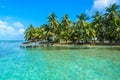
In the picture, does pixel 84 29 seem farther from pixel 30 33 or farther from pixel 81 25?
pixel 30 33

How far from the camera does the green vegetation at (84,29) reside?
5328 centimetres

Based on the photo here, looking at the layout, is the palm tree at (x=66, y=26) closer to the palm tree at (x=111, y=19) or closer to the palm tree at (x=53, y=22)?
the palm tree at (x=53, y=22)

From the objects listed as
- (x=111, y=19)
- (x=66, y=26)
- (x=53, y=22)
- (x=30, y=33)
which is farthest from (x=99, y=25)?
(x=30, y=33)

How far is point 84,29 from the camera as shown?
5688cm

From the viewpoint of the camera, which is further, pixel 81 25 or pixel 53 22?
pixel 53 22

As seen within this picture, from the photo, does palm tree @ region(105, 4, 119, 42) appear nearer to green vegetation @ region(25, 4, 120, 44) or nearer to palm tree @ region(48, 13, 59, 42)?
green vegetation @ region(25, 4, 120, 44)

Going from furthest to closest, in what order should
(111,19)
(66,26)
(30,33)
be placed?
(30,33)
(66,26)
(111,19)

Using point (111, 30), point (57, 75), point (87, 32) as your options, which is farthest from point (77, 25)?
point (57, 75)

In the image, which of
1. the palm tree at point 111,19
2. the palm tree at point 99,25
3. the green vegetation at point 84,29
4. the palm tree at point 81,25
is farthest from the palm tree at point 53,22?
the palm tree at point 111,19

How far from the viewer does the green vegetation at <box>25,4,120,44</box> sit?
Result: 5328 centimetres

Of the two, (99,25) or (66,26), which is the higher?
(66,26)

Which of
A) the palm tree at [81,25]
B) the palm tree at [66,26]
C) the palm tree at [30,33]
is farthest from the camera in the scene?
the palm tree at [30,33]

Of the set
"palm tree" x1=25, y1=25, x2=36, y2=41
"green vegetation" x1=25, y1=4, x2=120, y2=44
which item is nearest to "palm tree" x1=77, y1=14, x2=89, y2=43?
"green vegetation" x1=25, y1=4, x2=120, y2=44

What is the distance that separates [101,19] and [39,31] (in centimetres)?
2055
